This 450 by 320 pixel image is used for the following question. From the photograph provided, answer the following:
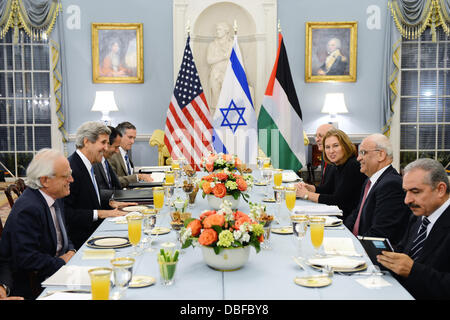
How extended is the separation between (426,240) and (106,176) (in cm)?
282

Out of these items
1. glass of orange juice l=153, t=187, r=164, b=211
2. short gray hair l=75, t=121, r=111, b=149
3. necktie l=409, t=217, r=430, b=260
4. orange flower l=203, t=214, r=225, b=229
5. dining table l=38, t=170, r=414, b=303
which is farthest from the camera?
short gray hair l=75, t=121, r=111, b=149

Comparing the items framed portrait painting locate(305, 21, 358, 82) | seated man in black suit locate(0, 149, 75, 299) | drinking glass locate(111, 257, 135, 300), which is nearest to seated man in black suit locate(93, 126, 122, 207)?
seated man in black suit locate(0, 149, 75, 299)

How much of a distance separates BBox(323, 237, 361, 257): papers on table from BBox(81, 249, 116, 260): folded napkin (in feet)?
3.10

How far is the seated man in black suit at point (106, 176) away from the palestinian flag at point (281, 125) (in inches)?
92.2

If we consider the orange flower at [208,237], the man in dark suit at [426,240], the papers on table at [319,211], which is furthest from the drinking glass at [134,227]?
the papers on table at [319,211]

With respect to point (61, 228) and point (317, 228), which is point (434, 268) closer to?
point (317, 228)

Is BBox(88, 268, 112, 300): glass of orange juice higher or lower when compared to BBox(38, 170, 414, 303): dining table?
higher

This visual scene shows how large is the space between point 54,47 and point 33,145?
5.41ft

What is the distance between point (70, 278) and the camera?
72.7 inches

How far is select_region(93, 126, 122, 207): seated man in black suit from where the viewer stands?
13.1 ft

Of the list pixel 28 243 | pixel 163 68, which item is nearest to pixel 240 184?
pixel 28 243

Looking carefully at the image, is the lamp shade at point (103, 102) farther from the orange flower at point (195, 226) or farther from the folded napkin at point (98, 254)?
the orange flower at point (195, 226)

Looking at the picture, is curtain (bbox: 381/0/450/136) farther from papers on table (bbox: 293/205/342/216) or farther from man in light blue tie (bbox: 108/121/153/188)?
papers on table (bbox: 293/205/342/216)

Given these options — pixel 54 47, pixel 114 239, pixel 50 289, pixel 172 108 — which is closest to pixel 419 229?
pixel 114 239
